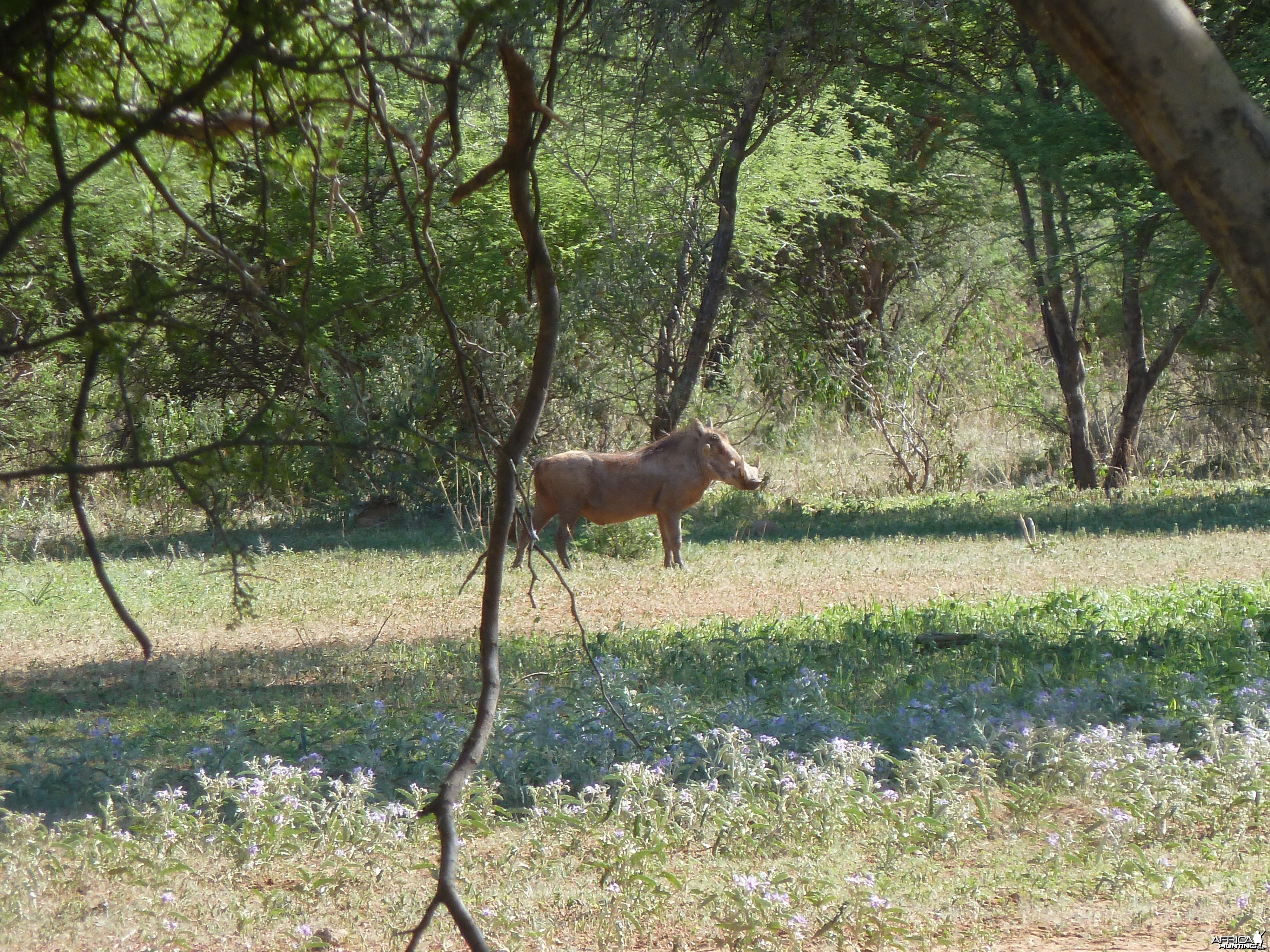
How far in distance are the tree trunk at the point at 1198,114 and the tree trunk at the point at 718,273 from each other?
33.7 ft

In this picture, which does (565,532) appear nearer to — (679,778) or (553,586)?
(553,586)

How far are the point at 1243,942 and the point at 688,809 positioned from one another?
64.6 inches

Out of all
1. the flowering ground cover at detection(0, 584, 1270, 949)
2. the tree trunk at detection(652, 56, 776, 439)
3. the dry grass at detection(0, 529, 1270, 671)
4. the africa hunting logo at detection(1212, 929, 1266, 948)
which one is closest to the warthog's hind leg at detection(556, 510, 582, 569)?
the dry grass at detection(0, 529, 1270, 671)

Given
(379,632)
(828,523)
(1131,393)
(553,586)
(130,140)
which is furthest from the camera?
(1131,393)

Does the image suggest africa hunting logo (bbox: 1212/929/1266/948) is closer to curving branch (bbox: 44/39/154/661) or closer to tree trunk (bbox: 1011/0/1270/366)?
tree trunk (bbox: 1011/0/1270/366)

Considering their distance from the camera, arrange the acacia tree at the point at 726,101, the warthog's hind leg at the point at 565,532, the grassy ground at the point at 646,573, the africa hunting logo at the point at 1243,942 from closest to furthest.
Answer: the africa hunting logo at the point at 1243,942 → the acacia tree at the point at 726,101 → the grassy ground at the point at 646,573 → the warthog's hind leg at the point at 565,532

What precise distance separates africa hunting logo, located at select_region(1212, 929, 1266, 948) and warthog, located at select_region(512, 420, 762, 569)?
7.73 metres

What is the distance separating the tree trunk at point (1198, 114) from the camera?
2.14m

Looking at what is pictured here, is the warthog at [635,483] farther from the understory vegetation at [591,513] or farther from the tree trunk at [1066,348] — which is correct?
the tree trunk at [1066,348]

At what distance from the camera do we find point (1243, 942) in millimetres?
3150

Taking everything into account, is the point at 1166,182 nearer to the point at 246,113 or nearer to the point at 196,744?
the point at 246,113

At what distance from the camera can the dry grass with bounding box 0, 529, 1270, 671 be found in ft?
27.1

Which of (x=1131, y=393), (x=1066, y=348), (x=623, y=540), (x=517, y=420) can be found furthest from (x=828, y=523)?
(x=517, y=420)

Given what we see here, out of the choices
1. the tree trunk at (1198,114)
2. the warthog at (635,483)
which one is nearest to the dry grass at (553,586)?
the warthog at (635,483)
